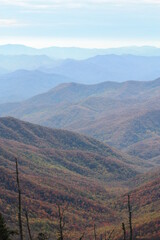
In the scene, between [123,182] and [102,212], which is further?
[123,182]

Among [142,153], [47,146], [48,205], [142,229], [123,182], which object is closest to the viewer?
[142,229]

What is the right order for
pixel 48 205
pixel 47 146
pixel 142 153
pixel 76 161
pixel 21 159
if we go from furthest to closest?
pixel 142 153, pixel 47 146, pixel 76 161, pixel 21 159, pixel 48 205

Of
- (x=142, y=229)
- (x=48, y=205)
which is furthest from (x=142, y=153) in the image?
(x=142, y=229)

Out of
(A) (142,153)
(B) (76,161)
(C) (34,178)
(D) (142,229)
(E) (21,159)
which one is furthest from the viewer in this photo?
(A) (142,153)

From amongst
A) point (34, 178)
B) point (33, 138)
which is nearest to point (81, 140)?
point (33, 138)

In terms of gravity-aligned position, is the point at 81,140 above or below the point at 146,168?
above

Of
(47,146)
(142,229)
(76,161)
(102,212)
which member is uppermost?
(47,146)

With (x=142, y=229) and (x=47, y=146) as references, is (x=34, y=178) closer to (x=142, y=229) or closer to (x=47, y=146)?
(x=142, y=229)

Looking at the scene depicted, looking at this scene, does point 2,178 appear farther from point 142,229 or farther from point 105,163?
point 105,163

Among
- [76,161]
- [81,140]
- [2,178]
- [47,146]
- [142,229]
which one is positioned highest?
[81,140]
